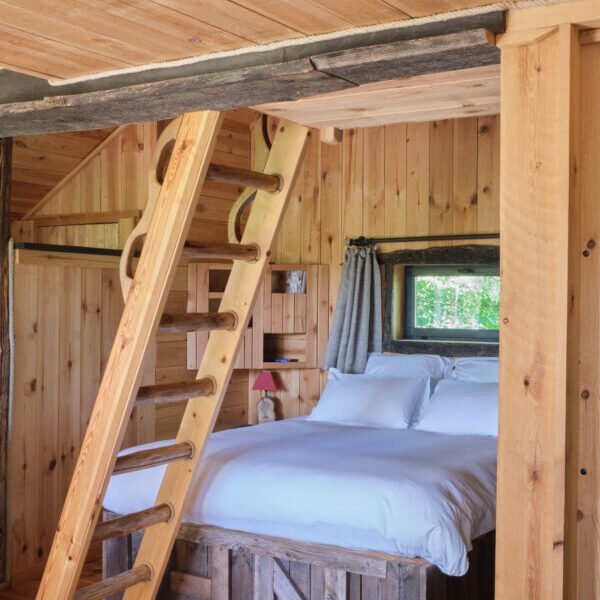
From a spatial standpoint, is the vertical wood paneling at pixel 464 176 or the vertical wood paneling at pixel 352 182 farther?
the vertical wood paneling at pixel 352 182

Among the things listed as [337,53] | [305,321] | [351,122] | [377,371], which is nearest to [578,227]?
[337,53]

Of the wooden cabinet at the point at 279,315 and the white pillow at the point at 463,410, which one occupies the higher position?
the wooden cabinet at the point at 279,315

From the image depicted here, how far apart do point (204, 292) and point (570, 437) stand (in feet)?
14.1

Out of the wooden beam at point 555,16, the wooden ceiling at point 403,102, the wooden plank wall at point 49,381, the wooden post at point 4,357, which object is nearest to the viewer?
the wooden beam at point 555,16

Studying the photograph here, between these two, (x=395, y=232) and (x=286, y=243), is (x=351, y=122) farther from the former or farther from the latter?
(x=286, y=243)

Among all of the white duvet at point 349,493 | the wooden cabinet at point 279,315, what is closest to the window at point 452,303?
the wooden cabinet at point 279,315

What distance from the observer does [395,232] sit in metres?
6.06

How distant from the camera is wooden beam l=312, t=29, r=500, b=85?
220cm

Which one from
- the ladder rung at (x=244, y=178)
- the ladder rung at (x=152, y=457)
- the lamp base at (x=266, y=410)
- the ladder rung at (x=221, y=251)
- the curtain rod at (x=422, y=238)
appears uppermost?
the ladder rung at (x=244, y=178)

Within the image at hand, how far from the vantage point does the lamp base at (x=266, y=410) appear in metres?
6.47

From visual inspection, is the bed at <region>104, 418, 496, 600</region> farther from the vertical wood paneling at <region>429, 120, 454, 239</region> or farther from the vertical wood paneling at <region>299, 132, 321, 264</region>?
the vertical wood paneling at <region>299, 132, 321, 264</region>

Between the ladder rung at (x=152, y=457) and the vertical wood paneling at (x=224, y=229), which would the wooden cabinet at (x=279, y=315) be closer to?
the vertical wood paneling at (x=224, y=229)

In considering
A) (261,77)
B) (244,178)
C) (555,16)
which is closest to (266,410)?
(244,178)

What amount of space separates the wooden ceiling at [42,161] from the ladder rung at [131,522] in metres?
2.98
